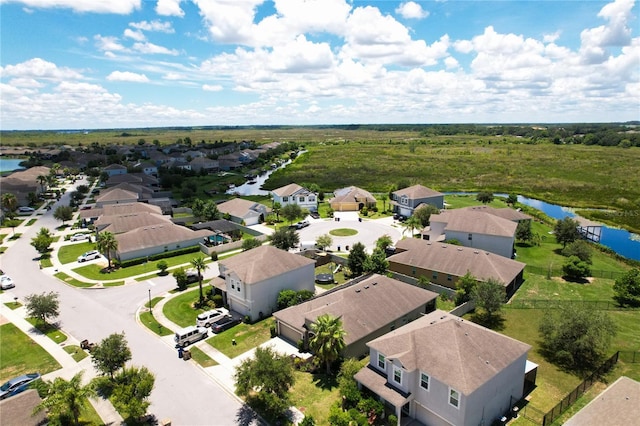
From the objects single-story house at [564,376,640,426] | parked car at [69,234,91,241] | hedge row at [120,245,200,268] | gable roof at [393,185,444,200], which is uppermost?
gable roof at [393,185,444,200]

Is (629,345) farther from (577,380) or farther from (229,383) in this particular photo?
(229,383)

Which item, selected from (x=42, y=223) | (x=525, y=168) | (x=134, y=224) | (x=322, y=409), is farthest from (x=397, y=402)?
(x=525, y=168)

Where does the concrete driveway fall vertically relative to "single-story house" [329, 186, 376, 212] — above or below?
below

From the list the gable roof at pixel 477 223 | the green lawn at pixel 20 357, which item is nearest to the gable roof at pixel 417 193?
the gable roof at pixel 477 223

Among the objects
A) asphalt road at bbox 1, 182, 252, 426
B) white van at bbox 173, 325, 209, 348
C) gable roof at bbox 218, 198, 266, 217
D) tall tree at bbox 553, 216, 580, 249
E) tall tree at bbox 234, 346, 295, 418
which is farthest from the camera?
gable roof at bbox 218, 198, 266, 217

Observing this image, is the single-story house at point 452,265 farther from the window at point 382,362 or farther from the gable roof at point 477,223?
the window at point 382,362

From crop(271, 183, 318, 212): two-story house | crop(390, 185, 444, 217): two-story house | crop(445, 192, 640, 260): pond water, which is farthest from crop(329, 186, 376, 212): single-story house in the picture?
crop(445, 192, 640, 260): pond water

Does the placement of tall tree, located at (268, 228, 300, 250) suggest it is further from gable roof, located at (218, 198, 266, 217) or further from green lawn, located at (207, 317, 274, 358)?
gable roof, located at (218, 198, 266, 217)
